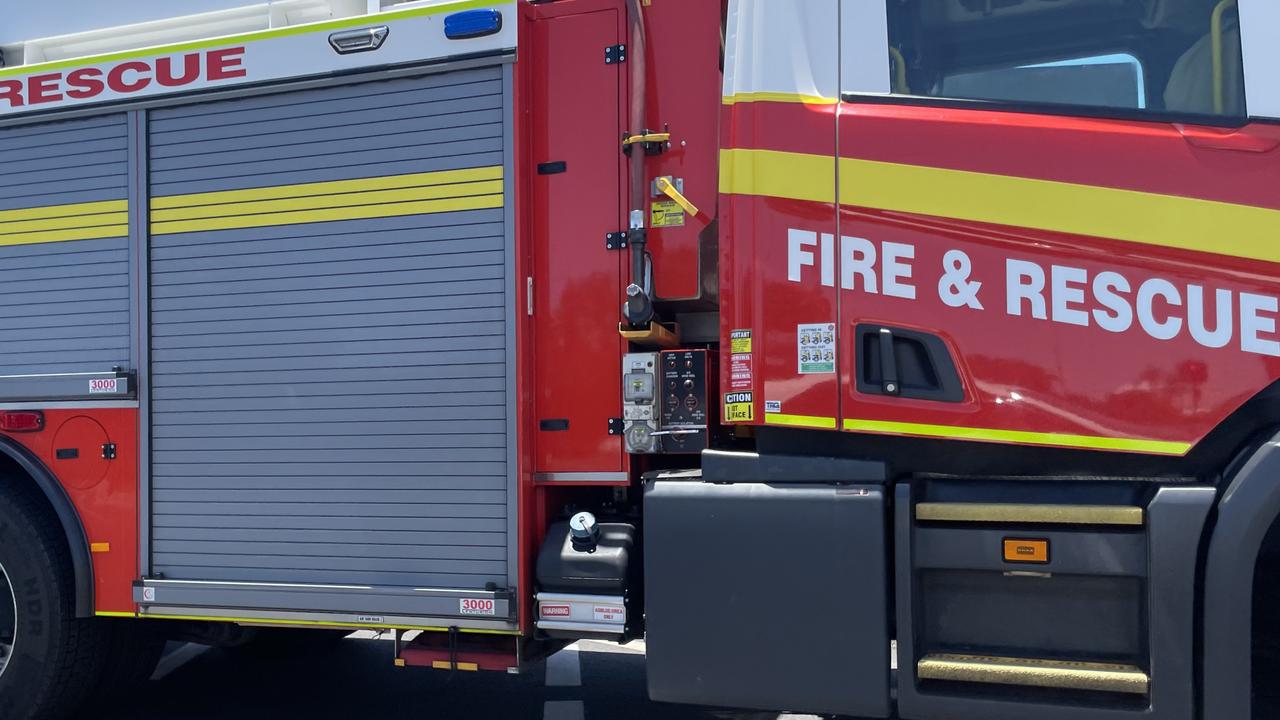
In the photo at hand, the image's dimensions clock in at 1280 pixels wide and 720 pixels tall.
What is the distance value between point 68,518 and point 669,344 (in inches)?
96.2

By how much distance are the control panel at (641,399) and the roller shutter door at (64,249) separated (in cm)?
198

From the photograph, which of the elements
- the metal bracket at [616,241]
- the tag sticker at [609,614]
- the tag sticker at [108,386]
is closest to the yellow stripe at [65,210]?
the tag sticker at [108,386]

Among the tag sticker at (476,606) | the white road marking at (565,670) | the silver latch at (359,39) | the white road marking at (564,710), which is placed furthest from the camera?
the white road marking at (565,670)

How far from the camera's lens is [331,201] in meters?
3.61

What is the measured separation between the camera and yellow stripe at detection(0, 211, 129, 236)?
3870mm

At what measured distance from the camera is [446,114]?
3.50 m

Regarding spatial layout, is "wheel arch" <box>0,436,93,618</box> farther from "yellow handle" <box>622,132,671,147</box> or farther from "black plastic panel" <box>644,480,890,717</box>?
"yellow handle" <box>622,132,671,147</box>

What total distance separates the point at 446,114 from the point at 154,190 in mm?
1239

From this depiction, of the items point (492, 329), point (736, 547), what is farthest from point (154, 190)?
point (736, 547)

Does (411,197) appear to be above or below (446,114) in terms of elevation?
below

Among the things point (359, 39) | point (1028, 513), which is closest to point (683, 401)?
point (1028, 513)

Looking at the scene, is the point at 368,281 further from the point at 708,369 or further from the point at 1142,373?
the point at 1142,373

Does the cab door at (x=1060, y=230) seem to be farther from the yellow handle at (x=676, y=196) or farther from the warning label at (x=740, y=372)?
the yellow handle at (x=676, y=196)

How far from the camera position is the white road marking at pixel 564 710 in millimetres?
4546
